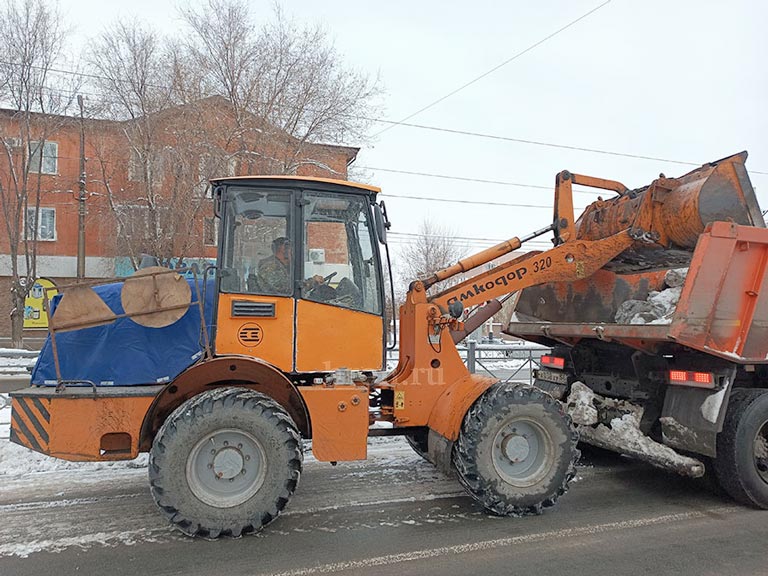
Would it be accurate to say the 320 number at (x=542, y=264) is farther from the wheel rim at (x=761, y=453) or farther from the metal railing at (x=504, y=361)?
the metal railing at (x=504, y=361)

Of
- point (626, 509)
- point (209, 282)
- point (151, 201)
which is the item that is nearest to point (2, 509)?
point (209, 282)

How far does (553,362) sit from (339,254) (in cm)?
358

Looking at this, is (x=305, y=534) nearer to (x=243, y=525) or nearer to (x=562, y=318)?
(x=243, y=525)

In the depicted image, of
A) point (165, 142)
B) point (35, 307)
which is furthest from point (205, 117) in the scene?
point (35, 307)

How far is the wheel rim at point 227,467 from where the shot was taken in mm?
4566

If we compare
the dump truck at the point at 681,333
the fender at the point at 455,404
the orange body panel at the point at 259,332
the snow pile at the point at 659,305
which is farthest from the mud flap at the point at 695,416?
the orange body panel at the point at 259,332

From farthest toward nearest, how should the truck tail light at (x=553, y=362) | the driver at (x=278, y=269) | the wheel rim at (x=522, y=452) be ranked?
the truck tail light at (x=553, y=362) < the wheel rim at (x=522, y=452) < the driver at (x=278, y=269)

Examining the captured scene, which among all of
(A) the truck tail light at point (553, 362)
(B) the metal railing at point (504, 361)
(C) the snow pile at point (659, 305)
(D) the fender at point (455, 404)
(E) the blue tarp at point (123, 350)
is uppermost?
(C) the snow pile at point (659, 305)

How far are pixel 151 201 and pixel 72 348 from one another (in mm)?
15694

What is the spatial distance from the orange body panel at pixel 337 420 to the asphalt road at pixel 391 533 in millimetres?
593

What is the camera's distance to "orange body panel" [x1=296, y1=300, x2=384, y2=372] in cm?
499

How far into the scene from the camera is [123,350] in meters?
4.85

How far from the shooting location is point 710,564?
417 centimetres

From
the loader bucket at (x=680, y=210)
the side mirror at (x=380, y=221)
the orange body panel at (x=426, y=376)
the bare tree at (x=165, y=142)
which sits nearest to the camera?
the side mirror at (x=380, y=221)
